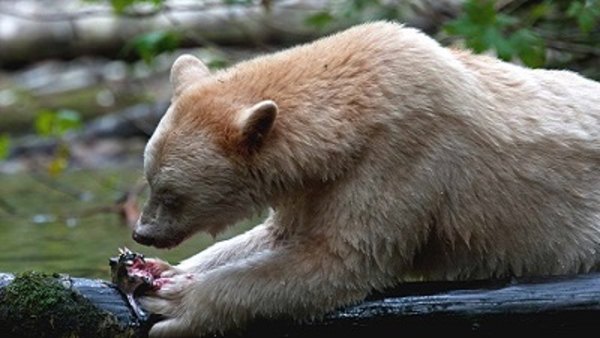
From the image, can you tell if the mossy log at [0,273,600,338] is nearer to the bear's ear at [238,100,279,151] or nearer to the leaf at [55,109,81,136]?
the bear's ear at [238,100,279,151]

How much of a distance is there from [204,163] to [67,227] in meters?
5.10

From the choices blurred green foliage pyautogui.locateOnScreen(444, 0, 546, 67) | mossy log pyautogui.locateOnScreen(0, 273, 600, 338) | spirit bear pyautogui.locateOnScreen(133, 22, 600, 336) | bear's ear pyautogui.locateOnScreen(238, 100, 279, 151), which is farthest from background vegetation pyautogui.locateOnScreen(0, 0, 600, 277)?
bear's ear pyautogui.locateOnScreen(238, 100, 279, 151)

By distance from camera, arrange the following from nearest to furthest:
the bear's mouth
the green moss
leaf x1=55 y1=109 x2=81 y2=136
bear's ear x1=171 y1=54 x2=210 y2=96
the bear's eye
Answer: the green moss
the bear's eye
the bear's mouth
bear's ear x1=171 y1=54 x2=210 y2=96
leaf x1=55 y1=109 x2=81 y2=136

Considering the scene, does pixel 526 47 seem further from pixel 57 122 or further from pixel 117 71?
pixel 117 71

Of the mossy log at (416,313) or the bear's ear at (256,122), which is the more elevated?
the bear's ear at (256,122)

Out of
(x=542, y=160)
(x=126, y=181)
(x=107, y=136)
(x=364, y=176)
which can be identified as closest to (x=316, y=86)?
(x=364, y=176)

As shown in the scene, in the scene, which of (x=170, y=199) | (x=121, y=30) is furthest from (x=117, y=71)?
(x=170, y=199)

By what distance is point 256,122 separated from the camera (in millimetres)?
5051

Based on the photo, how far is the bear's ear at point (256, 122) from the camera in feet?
16.4

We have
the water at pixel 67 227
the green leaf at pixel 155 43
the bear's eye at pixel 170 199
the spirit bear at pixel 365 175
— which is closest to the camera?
the spirit bear at pixel 365 175

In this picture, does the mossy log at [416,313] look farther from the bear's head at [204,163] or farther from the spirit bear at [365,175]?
the bear's head at [204,163]

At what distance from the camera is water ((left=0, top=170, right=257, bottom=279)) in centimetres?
817

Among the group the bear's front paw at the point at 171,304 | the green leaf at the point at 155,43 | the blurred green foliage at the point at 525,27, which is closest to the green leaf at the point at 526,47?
the blurred green foliage at the point at 525,27

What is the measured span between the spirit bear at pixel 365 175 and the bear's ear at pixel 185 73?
13cm
